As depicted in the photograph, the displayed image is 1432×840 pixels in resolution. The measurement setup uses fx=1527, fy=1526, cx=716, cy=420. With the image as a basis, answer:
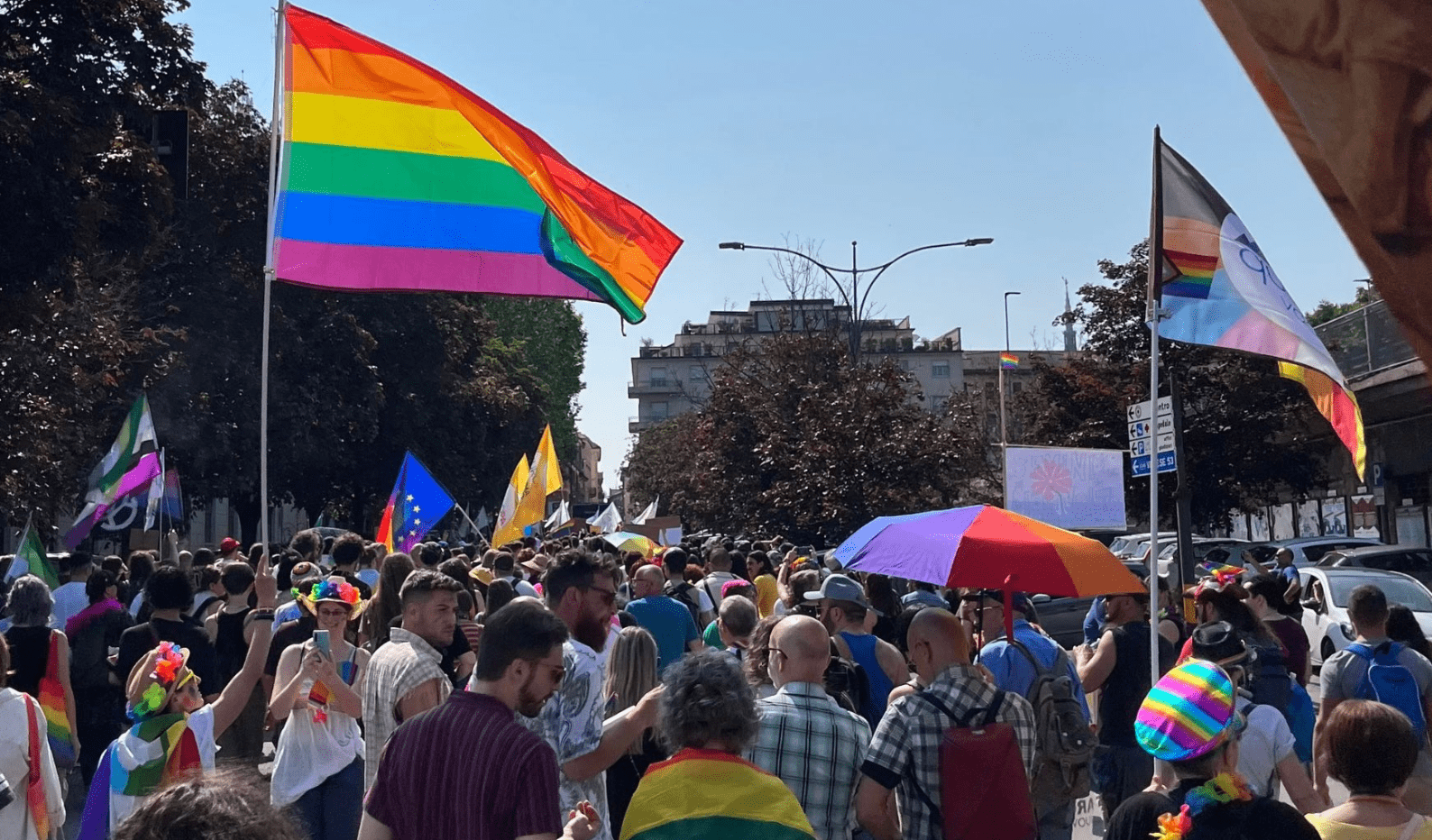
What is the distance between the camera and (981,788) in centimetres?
523

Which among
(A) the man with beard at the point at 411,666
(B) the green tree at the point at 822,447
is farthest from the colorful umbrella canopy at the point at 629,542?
(A) the man with beard at the point at 411,666

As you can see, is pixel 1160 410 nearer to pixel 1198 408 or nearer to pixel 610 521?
pixel 610 521

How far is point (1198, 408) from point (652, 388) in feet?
365

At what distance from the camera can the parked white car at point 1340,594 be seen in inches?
723

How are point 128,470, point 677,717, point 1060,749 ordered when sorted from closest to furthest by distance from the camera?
point 677,717
point 1060,749
point 128,470

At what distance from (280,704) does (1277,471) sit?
31.8m

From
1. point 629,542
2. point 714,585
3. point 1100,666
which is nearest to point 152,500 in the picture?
point 629,542

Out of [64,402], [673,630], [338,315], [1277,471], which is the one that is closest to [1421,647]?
[673,630]

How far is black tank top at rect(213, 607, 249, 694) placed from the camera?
930 cm

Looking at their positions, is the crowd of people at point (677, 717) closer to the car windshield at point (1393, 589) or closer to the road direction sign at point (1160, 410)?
the road direction sign at point (1160, 410)

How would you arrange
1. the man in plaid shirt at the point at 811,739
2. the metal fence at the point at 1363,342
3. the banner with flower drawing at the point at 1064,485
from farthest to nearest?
the metal fence at the point at 1363,342 < the banner with flower drawing at the point at 1064,485 < the man in plaid shirt at the point at 811,739

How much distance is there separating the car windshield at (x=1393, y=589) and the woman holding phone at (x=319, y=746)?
49.4 ft

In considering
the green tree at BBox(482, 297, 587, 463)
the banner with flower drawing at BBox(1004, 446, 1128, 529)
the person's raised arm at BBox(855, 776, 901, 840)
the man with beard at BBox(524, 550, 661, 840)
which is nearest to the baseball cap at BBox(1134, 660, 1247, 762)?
the person's raised arm at BBox(855, 776, 901, 840)

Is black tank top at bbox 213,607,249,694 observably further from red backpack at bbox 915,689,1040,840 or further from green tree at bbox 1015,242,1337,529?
green tree at bbox 1015,242,1337,529
